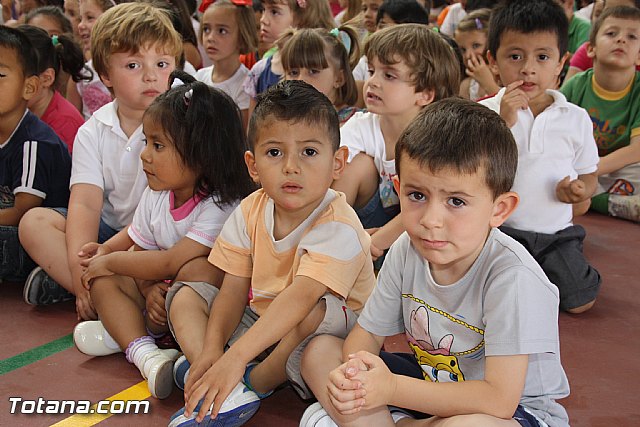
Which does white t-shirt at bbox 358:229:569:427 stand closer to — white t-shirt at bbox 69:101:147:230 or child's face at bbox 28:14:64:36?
white t-shirt at bbox 69:101:147:230

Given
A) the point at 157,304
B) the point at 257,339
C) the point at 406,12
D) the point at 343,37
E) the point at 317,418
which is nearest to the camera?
the point at 317,418

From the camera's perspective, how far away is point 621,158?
9.45 feet

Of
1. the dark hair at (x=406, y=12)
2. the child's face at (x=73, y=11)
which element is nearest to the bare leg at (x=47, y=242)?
the dark hair at (x=406, y=12)

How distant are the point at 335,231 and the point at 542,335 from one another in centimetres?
53

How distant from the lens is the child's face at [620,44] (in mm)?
2902

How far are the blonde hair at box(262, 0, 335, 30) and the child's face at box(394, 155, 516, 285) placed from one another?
7.91 feet

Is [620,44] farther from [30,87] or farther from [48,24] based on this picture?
[48,24]

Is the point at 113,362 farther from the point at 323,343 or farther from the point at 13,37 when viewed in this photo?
the point at 13,37

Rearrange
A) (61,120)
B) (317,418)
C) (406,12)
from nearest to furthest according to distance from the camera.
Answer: (317,418) < (61,120) < (406,12)

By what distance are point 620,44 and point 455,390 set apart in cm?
212

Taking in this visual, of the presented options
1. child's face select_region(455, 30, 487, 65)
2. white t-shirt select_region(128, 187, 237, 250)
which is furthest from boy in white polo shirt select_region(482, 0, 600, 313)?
child's face select_region(455, 30, 487, 65)

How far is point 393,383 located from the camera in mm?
1253

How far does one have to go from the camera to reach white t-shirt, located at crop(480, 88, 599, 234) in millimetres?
2283

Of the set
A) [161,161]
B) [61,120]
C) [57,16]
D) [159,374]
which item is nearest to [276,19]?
[57,16]
